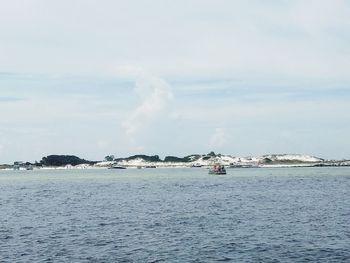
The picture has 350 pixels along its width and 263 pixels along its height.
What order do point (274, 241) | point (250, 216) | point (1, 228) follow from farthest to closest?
point (250, 216)
point (1, 228)
point (274, 241)

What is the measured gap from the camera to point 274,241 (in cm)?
5775

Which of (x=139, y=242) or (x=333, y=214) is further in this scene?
(x=333, y=214)

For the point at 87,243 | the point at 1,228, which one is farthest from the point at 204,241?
the point at 1,228

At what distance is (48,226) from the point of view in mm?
73125

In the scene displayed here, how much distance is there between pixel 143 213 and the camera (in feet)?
291

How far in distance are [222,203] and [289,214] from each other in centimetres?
2339

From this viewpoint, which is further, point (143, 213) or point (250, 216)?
point (143, 213)

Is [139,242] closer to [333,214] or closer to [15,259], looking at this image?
[15,259]

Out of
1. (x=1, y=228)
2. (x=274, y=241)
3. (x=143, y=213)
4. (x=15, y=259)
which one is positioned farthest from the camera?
(x=143, y=213)

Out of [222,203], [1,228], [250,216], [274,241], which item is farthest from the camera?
Answer: [222,203]

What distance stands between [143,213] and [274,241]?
35010 millimetres

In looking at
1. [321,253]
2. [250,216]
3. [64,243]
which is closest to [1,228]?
[64,243]

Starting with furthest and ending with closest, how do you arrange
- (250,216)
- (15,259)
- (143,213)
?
(143,213) < (250,216) < (15,259)

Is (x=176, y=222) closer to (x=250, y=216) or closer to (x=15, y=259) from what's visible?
(x=250, y=216)
